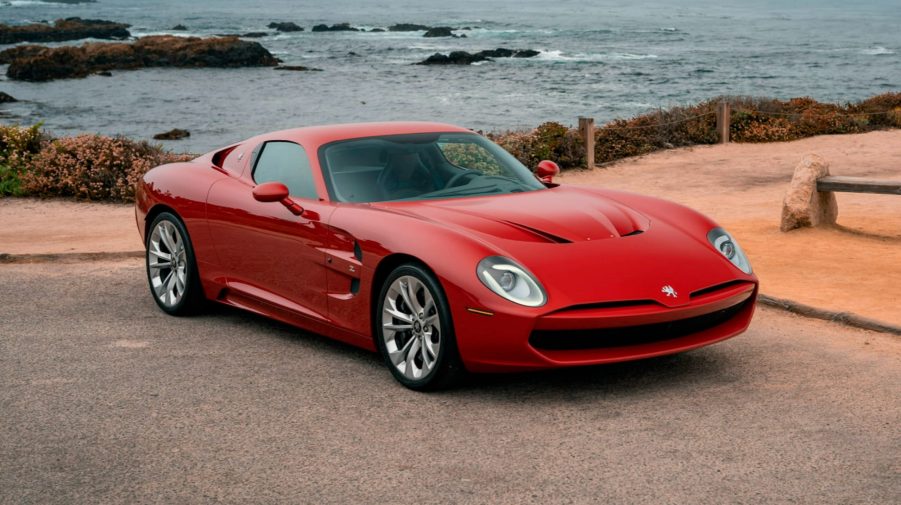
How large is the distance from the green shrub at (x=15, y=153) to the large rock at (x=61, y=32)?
85095 millimetres

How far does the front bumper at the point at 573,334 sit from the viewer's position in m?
5.81

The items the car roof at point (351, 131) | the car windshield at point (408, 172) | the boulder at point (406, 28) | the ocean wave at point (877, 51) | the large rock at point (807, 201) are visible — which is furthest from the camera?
the boulder at point (406, 28)

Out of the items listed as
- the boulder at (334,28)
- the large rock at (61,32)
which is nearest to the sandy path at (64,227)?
the large rock at (61,32)

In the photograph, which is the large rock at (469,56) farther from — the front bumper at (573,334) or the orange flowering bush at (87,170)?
the front bumper at (573,334)

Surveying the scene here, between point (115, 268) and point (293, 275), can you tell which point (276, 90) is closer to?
point (115, 268)

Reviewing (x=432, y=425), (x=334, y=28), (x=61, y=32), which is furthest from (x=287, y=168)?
(x=334, y=28)

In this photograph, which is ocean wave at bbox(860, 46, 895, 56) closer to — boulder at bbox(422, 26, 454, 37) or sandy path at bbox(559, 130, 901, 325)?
boulder at bbox(422, 26, 454, 37)

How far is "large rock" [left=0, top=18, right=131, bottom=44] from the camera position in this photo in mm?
97938

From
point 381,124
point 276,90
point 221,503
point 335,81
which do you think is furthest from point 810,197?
point 335,81

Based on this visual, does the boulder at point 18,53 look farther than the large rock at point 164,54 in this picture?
Yes

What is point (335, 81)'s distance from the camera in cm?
6225

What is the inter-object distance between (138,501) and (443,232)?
90.0 inches

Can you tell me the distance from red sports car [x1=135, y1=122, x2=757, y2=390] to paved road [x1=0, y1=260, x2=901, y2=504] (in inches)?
12.4

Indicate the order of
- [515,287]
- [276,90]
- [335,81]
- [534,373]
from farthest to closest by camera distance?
1. [335,81]
2. [276,90]
3. [534,373]
4. [515,287]
